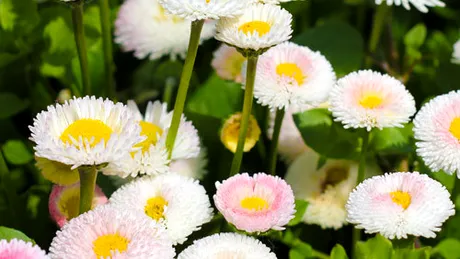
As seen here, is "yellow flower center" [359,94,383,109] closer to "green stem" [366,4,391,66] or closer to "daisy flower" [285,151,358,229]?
"daisy flower" [285,151,358,229]

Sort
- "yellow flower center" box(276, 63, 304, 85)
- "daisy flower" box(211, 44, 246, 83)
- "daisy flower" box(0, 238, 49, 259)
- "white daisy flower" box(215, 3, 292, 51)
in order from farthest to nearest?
"daisy flower" box(211, 44, 246, 83) < "yellow flower center" box(276, 63, 304, 85) < "white daisy flower" box(215, 3, 292, 51) < "daisy flower" box(0, 238, 49, 259)

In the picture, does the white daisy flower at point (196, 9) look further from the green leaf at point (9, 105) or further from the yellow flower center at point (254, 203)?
the green leaf at point (9, 105)

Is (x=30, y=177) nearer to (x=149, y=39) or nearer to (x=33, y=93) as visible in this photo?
(x=33, y=93)

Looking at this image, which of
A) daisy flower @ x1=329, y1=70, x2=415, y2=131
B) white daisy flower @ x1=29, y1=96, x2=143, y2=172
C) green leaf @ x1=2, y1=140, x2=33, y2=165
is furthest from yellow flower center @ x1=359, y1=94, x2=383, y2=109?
green leaf @ x1=2, y1=140, x2=33, y2=165

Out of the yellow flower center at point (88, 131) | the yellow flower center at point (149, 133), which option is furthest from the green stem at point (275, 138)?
the yellow flower center at point (88, 131)

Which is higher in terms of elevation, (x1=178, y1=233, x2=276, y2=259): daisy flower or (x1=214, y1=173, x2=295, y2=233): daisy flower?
(x1=214, y1=173, x2=295, y2=233): daisy flower

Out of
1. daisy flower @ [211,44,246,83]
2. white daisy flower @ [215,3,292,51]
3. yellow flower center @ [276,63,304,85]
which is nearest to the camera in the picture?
white daisy flower @ [215,3,292,51]

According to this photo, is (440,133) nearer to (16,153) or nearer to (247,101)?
(247,101)

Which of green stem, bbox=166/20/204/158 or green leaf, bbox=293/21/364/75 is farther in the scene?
green leaf, bbox=293/21/364/75

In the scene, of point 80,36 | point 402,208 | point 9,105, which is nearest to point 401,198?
point 402,208

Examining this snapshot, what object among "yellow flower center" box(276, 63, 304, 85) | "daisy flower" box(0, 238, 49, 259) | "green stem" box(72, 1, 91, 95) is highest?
"green stem" box(72, 1, 91, 95)
